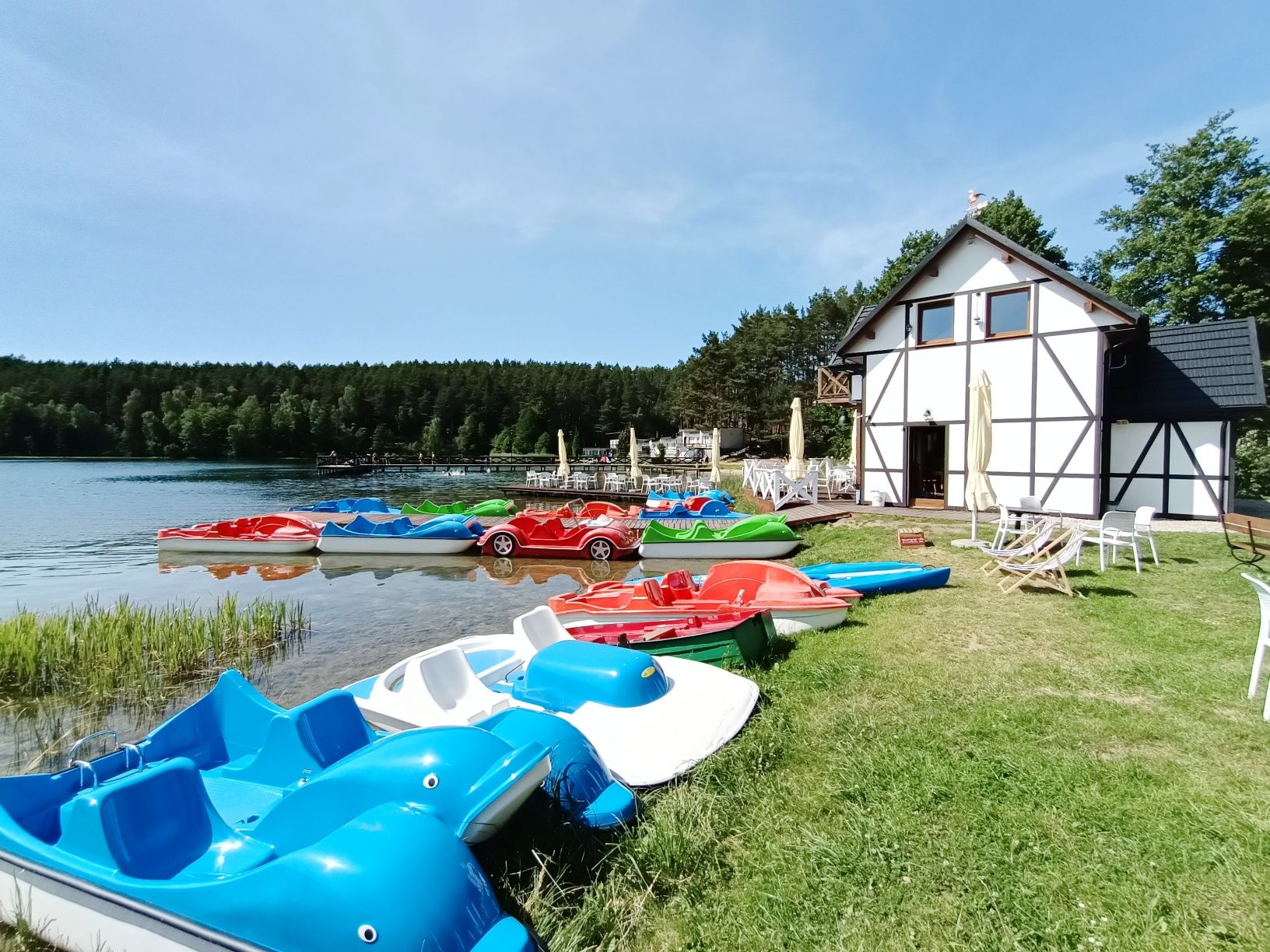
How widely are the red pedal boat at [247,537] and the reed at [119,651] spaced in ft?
28.9

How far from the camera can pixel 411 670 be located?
4.67m

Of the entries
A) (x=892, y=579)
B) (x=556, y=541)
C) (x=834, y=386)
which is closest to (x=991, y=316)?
(x=834, y=386)

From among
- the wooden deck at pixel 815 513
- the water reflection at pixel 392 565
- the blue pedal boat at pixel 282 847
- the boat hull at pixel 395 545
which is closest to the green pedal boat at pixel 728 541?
the wooden deck at pixel 815 513

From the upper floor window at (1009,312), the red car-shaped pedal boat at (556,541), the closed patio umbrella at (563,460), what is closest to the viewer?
the upper floor window at (1009,312)

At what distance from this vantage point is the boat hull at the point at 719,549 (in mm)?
13414

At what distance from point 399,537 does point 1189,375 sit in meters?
19.5

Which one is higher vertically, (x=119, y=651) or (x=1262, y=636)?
(x=1262, y=636)

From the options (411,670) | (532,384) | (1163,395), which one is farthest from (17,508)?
(532,384)

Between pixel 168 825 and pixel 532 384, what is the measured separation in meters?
85.0

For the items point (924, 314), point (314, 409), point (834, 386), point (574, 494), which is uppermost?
point (314, 409)

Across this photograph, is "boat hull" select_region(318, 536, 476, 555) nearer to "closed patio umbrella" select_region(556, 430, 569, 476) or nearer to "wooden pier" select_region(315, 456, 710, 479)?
"closed patio umbrella" select_region(556, 430, 569, 476)

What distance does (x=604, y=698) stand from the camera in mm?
4625

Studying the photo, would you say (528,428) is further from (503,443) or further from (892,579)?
(892,579)

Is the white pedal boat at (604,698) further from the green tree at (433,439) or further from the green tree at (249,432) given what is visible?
the green tree at (249,432)
